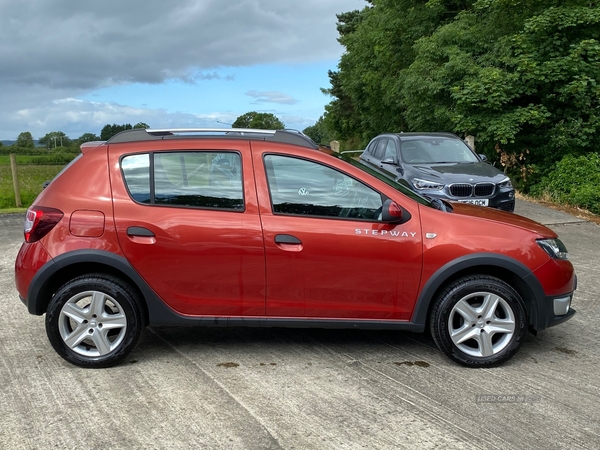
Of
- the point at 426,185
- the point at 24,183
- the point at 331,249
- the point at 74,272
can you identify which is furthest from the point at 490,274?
the point at 24,183

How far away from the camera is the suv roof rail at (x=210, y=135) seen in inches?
177

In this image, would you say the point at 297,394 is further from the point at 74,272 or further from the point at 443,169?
the point at 443,169

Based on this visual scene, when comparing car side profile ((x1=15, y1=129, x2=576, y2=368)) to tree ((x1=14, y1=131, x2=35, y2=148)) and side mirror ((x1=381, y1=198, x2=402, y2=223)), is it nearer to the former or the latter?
side mirror ((x1=381, y1=198, x2=402, y2=223))

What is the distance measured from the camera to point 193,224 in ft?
13.8

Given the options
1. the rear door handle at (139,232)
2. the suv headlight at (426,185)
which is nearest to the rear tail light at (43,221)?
the rear door handle at (139,232)

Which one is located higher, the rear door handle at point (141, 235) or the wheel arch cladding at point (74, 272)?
the rear door handle at point (141, 235)

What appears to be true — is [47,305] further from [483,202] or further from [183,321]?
[483,202]

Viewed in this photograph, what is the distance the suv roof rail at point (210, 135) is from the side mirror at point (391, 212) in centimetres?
75

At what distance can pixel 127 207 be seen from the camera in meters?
4.26

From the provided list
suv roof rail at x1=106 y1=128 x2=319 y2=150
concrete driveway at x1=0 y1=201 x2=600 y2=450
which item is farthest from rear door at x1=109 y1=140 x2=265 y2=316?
concrete driveway at x1=0 y1=201 x2=600 y2=450

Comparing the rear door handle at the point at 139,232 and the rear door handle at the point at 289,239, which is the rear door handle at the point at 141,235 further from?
the rear door handle at the point at 289,239

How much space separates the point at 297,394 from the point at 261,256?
3.24 feet

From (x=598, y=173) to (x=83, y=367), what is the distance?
13.2m

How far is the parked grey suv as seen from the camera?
30.9 ft
